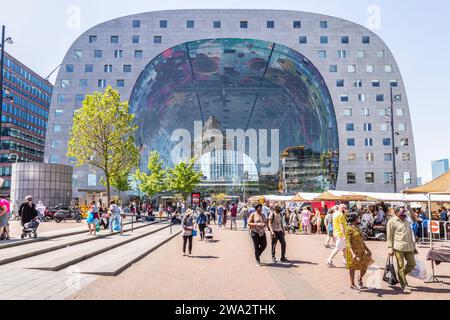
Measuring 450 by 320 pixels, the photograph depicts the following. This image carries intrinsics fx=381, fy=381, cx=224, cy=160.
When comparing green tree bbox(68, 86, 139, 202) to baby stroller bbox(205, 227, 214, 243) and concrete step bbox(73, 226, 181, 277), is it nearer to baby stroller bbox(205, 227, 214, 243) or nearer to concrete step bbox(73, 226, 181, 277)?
baby stroller bbox(205, 227, 214, 243)

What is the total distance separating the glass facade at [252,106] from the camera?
2473 inches

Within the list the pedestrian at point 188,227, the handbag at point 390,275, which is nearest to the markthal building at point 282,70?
the pedestrian at point 188,227

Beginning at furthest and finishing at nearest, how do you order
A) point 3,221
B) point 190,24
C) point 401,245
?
1. point 190,24
2. point 3,221
3. point 401,245

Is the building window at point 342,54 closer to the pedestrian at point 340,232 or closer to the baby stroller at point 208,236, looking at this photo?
the baby stroller at point 208,236

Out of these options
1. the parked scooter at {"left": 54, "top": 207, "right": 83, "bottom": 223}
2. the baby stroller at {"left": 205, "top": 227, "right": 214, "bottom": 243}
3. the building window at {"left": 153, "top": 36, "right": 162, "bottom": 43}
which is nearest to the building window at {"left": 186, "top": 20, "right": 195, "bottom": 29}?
the building window at {"left": 153, "top": 36, "right": 162, "bottom": 43}

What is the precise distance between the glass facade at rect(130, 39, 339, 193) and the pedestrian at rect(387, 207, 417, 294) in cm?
5524

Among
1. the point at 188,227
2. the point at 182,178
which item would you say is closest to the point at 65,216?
the point at 188,227

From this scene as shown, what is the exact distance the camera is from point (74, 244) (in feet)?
52.8

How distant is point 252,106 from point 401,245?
76.5 meters

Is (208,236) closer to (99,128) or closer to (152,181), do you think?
(99,128)

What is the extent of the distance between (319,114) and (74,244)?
5666 cm

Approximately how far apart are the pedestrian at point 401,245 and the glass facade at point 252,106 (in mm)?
55240

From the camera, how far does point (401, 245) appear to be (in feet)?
28.2

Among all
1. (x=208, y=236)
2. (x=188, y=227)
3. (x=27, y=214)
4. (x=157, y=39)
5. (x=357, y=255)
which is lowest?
(x=208, y=236)
